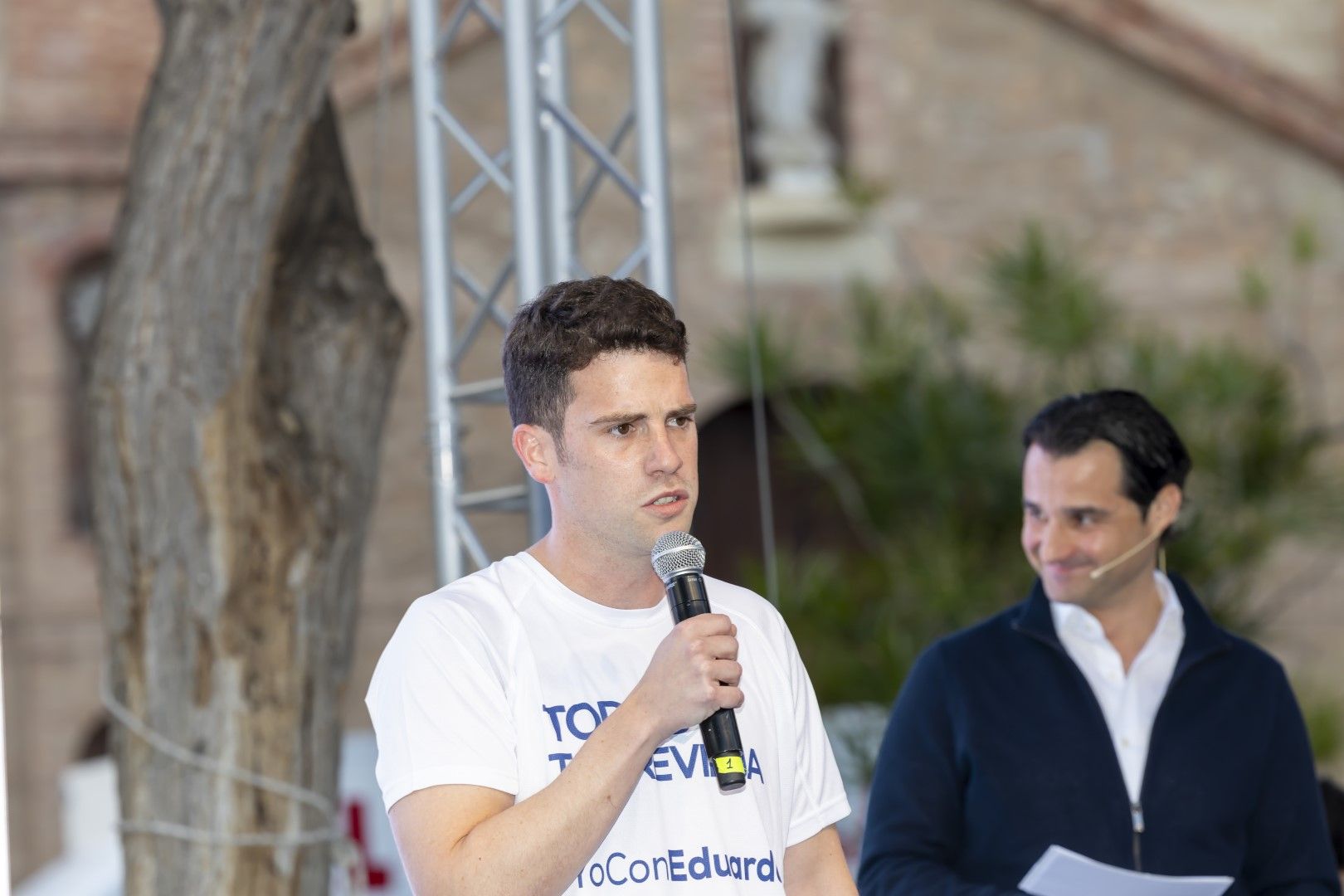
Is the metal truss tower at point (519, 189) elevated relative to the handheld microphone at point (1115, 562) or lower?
elevated

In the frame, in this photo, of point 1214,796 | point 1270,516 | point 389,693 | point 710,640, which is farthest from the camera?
point 1270,516

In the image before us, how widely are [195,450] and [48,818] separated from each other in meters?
6.15

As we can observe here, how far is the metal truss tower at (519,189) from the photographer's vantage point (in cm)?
397

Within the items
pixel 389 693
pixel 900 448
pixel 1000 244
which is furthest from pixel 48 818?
pixel 389 693

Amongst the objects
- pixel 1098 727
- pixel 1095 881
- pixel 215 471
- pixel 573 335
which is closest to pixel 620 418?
pixel 573 335

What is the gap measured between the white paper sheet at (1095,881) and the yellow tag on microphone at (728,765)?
1100 mm

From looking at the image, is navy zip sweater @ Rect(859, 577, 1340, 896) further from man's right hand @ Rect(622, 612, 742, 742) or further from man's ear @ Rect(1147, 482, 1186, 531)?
man's right hand @ Rect(622, 612, 742, 742)

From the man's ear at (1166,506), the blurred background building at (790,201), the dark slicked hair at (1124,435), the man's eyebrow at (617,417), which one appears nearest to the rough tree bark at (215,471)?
the dark slicked hair at (1124,435)

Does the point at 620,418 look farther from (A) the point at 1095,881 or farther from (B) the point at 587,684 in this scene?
(A) the point at 1095,881

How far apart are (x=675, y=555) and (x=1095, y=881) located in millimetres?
1251

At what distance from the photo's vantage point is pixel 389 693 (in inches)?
80.4

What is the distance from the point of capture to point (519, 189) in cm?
395

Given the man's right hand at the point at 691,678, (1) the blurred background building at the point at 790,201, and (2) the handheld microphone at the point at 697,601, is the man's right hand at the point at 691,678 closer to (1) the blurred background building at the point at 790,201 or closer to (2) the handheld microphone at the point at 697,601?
(2) the handheld microphone at the point at 697,601

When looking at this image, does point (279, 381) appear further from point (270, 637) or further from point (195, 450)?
point (270, 637)
